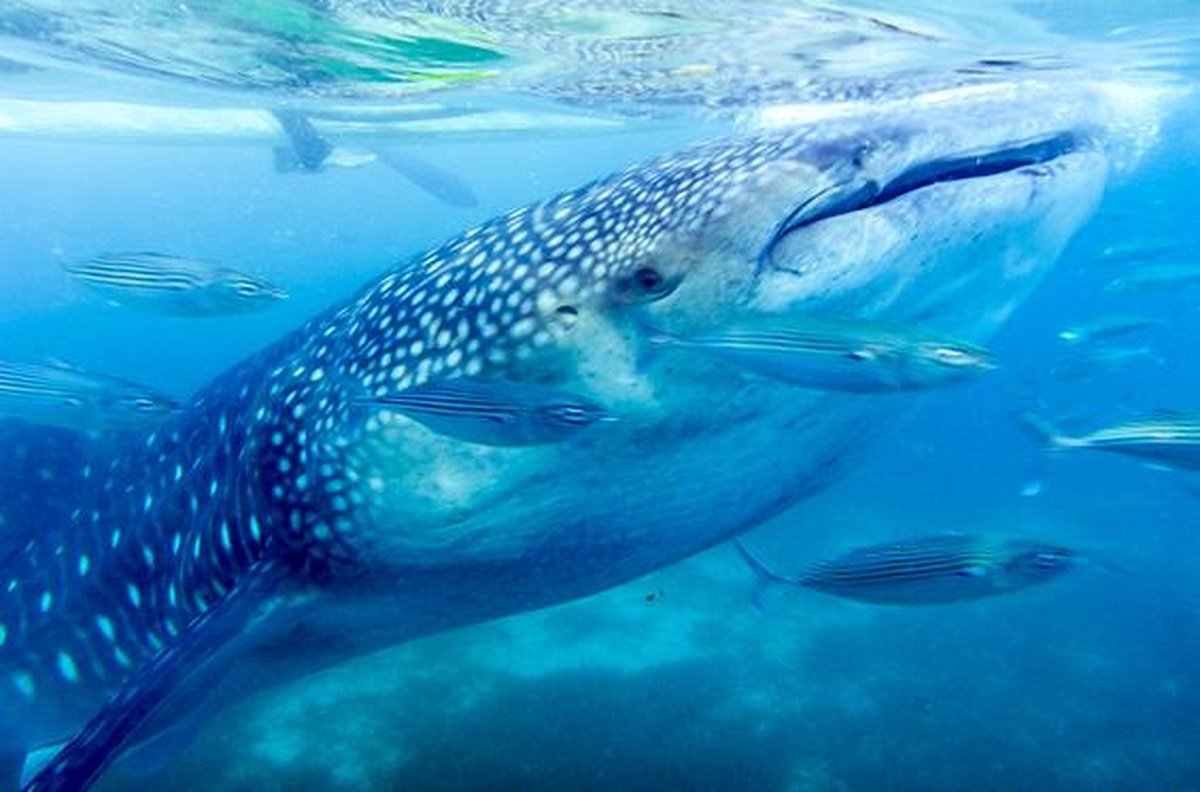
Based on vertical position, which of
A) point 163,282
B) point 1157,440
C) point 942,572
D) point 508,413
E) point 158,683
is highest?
point 508,413

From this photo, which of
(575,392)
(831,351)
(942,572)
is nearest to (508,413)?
(575,392)

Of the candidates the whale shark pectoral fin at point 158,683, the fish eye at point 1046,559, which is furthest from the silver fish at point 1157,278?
the whale shark pectoral fin at point 158,683

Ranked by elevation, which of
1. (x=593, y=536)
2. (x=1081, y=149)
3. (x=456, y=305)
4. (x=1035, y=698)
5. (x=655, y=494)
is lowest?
(x=1035, y=698)

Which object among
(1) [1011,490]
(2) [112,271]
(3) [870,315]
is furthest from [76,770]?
(1) [1011,490]

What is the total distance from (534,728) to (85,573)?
13.7 ft

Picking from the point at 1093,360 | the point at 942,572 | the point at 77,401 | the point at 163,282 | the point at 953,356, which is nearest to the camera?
the point at 953,356

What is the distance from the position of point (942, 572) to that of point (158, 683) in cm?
296

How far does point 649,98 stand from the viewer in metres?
14.0

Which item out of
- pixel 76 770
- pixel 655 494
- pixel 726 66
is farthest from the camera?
pixel 726 66

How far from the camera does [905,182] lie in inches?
105

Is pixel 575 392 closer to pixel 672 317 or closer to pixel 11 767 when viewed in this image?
pixel 672 317

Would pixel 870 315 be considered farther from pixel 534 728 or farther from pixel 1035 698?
pixel 1035 698

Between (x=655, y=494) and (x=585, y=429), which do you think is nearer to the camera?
(x=585, y=429)

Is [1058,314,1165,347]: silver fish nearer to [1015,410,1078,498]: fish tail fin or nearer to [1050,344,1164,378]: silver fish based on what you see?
[1050,344,1164,378]: silver fish
